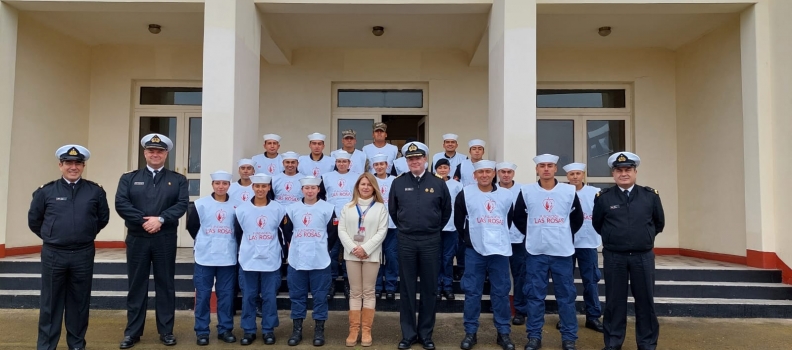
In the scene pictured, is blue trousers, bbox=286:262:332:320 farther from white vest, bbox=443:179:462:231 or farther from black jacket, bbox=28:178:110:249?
black jacket, bbox=28:178:110:249

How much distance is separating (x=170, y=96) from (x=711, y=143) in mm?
8686

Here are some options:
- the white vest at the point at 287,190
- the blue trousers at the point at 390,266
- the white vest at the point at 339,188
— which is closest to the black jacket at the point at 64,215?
the white vest at the point at 287,190

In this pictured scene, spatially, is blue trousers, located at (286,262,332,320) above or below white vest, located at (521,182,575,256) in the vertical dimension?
below

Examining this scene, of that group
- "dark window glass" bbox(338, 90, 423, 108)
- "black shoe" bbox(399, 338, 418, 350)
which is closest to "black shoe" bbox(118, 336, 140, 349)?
"black shoe" bbox(399, 338, 418, 350)

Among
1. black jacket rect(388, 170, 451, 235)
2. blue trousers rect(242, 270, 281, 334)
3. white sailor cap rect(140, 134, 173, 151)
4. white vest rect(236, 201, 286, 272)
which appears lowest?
blue trousers rect(242, 270, 281, 334)

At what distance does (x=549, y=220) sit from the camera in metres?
4.71

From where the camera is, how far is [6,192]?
6.68m

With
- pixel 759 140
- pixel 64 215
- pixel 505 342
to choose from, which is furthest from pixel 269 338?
pixel 759 140

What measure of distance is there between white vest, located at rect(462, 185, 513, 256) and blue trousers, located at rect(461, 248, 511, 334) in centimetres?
11

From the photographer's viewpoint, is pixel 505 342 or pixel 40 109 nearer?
pixel 505 342

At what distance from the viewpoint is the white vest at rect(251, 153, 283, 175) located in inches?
243

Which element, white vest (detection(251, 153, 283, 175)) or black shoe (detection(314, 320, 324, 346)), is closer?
black shoe (detection(314, 320, 324, 346))

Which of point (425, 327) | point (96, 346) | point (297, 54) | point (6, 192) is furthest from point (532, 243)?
point (6, 192)

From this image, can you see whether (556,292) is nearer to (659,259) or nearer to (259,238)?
(259,238)
